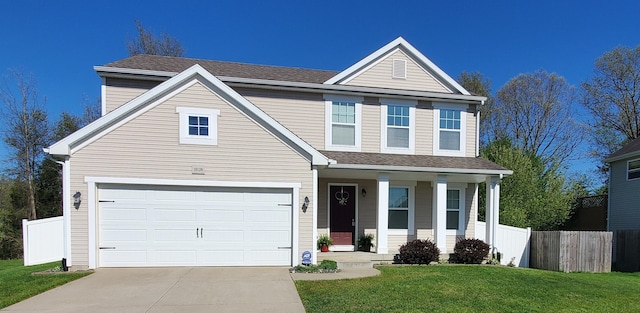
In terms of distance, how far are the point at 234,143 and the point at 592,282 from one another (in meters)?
10.1

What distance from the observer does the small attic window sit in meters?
13.2

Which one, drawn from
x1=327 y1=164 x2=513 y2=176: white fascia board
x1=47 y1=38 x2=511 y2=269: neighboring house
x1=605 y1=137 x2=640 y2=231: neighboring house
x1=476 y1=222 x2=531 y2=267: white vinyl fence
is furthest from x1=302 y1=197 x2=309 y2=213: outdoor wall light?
x1=605 y1=137 x2=640 y2=231: neighboring house

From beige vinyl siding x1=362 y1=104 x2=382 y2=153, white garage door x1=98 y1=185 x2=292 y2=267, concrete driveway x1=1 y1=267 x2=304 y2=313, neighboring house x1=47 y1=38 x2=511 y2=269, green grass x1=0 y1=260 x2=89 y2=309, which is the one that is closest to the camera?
concrete driveway x1=1 y1=267 x2=304 y2=313

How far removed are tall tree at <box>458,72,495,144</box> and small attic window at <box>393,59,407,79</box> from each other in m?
17.3

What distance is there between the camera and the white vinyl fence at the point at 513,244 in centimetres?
1288

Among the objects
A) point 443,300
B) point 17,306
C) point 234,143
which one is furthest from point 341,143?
point 17,306

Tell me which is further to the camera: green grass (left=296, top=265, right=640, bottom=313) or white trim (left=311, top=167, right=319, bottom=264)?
white trim (left=311, top=167, right=319, bottom=264)

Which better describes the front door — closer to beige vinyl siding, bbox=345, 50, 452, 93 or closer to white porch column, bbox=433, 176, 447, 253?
white porch column, bbox=433, 176, 447, 253

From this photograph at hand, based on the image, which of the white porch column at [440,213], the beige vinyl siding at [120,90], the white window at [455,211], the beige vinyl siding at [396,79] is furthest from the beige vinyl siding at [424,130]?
the beige vinyl siding at [120,90]

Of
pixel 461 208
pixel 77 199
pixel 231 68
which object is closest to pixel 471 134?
pixel 461 208

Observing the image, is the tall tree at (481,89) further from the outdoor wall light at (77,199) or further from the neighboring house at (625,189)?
the outdoor wall light at (77,199)

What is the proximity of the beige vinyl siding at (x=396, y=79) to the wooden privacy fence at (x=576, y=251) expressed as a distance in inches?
252

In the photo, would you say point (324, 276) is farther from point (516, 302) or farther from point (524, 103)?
point (524, 103)

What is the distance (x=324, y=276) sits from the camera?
346 inches
